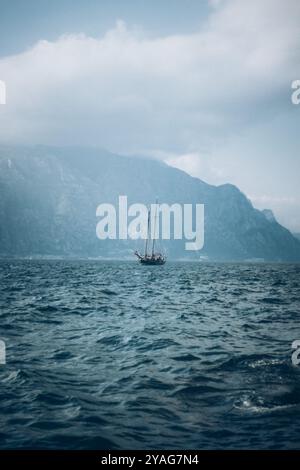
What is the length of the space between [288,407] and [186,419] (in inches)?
108

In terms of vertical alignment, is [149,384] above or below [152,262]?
above

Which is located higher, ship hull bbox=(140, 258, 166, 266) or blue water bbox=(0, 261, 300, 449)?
blue water bbox=(0, 261, 300, 449)

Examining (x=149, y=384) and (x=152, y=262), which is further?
(x=152, y=262)

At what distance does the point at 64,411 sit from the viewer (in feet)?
27.9

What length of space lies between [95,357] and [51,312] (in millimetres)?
10625

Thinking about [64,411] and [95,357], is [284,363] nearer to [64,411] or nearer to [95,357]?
[95,357]

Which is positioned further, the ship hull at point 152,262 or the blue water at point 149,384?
the ship hull at point 152,262

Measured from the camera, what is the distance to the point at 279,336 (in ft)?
53.9

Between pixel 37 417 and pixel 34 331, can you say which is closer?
pixel 37 417

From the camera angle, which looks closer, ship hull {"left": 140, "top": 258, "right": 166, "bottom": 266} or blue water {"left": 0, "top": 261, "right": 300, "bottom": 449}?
blue water {"left": 0, "top": 261, "right": 300, "bottom": 449}

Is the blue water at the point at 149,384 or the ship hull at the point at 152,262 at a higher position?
the blue water at the point at 149,384

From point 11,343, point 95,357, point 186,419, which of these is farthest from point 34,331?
point 186,419

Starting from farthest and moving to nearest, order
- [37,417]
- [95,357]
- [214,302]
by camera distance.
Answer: [214,302] → [95,357] → [37,417]

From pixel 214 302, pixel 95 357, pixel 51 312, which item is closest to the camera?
pixel 95 357
